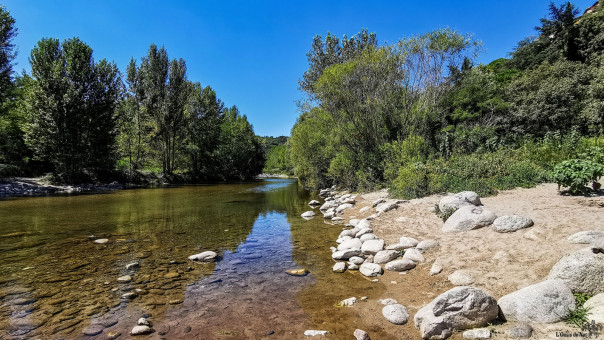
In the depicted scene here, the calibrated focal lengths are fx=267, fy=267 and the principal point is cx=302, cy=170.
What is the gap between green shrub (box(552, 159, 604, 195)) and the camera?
8.00m

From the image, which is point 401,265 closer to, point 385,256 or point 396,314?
point 385,256

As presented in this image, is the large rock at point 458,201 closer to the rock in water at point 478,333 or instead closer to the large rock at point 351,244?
the large rock at point 351,244

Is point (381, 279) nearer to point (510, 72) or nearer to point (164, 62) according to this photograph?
point (164, 62)

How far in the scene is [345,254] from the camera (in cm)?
708

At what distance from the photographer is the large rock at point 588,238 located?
4477 millimetres

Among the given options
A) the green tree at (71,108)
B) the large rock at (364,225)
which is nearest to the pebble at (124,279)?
the large rock at (364,225)

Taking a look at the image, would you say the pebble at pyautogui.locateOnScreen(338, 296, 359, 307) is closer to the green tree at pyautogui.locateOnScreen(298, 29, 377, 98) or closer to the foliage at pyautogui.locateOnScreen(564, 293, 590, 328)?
the foliage at pyautogui.locateOnScreen(564, 293, 590, 328)

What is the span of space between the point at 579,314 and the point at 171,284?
6.53 meters

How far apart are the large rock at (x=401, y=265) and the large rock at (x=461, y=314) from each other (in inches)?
94.4

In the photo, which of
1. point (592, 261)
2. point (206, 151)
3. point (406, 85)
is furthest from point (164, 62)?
point (592, 261)

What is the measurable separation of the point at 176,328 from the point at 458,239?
630cm

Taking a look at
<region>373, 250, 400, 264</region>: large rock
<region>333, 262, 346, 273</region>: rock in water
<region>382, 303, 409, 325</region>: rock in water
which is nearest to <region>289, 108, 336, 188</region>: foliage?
<region>373, 250, 400, 264</region>: large rock

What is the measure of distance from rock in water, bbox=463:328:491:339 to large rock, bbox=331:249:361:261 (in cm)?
373

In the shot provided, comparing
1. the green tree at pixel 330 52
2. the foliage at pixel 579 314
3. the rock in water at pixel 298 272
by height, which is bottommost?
the rock in water at pixel 298 272
